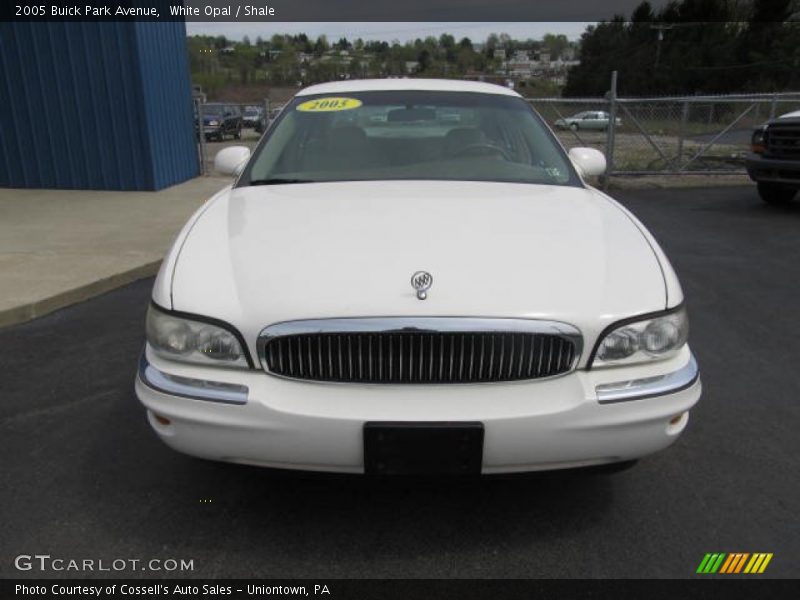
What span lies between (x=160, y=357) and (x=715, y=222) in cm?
810

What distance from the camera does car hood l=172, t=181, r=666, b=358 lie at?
6.93 feet

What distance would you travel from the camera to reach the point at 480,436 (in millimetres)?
2018

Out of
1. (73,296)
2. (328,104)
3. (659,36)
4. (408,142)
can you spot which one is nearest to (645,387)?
(408,142)

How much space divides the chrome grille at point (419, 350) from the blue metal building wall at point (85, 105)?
9047 millimetres

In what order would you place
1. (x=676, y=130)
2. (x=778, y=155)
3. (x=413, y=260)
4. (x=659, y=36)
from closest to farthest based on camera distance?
(x=413, y=260) < (x=778, y=155) < (x=676, y=130) < (x=659, y=36)

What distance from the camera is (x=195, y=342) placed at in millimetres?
2178

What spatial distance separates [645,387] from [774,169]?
812 centimetres

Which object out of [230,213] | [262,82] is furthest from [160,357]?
[262,82]

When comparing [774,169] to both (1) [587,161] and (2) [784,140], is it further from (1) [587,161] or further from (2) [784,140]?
(1) [587,161]

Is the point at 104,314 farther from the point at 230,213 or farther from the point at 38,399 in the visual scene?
the point at 230,213

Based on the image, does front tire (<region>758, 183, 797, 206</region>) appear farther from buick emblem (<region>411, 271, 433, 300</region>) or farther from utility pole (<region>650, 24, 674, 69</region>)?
utility pole (<region>650, 24, 674, 69</region>)

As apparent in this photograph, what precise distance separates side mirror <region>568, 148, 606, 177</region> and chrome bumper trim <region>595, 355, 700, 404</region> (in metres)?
1.72

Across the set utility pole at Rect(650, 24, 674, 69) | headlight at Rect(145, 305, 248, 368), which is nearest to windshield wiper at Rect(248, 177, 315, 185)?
headlight at Rect(145, 305, 248, 368)

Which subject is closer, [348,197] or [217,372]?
[217,372]
